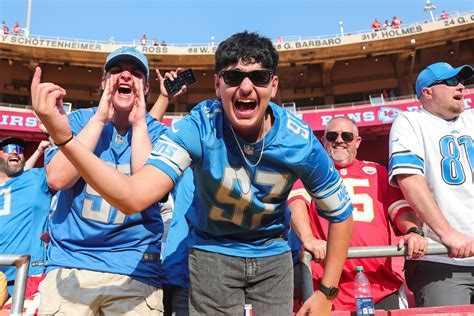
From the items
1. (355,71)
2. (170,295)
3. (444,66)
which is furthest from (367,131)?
(170,295)

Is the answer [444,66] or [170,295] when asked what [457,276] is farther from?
[170,295]

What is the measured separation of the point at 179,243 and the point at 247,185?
95cm

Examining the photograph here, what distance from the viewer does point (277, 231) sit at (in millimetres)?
1680

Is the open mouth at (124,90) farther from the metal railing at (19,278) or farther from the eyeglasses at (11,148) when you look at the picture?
the eyeglasses at (11,148)

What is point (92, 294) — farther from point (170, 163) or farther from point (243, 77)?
point (243, 77)

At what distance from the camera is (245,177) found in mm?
1557

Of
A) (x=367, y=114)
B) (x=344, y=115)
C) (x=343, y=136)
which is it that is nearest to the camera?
(x=343, y=136)

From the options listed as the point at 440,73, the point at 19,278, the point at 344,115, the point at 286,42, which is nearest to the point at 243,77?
the point at 19,278

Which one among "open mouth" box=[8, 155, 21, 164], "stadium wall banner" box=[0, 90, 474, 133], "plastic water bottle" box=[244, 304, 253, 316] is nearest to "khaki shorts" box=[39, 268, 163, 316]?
"plastic water bottle" box=[244, 304, 253, 316]

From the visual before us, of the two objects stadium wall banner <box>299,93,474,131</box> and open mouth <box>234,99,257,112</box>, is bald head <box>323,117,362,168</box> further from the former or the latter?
stadium wall banner <box>299,93,474,131</box>

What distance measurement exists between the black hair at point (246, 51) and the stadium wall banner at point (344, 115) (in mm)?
13466

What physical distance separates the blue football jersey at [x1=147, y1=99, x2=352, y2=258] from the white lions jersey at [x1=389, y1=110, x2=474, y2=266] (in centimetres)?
94

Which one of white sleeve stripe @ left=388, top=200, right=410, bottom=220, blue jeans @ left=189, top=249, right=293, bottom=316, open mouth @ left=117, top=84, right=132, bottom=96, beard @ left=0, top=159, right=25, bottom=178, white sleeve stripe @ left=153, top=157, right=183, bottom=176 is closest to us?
white sleeve stripe @ left=153, top=157, right=183, bottom=176

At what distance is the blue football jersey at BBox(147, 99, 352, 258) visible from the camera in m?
1.53
